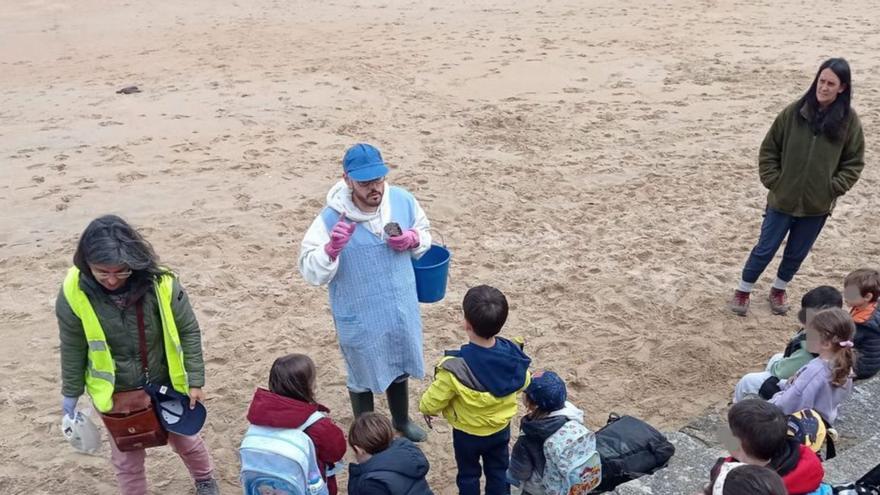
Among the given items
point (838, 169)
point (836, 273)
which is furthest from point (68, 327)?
point (836, 273)

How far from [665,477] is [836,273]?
383cm

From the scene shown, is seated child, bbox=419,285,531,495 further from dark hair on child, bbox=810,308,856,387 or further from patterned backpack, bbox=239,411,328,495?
dark hair on child, bbox=810,308,856,387

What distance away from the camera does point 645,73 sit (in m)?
12.5

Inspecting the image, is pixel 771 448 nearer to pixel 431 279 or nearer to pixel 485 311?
pixel 485 311

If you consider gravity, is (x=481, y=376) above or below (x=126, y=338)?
below

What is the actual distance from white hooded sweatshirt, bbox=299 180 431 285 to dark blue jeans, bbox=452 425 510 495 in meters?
0.99

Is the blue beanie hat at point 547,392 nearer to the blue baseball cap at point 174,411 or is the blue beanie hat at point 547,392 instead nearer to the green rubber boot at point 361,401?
the green rubber boot at point 361,401

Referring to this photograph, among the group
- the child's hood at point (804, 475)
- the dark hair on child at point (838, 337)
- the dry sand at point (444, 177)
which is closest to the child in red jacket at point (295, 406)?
the dry sand at point (444, 177)

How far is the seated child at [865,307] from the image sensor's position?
466 centimetres

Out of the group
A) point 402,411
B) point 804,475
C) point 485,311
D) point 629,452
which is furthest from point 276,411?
point 804,475

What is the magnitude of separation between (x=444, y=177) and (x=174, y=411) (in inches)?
210

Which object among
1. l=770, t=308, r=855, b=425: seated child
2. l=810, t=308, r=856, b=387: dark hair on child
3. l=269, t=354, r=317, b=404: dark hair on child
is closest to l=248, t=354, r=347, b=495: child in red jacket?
l=269, t=354, r=317, b=404: dark hair on child

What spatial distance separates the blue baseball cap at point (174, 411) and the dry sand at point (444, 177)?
0.80 metres

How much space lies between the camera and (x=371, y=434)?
3.31m
